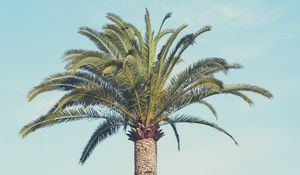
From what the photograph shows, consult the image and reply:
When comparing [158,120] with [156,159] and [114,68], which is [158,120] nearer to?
[156,159]

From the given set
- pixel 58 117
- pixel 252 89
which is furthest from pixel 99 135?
pixel 252 89

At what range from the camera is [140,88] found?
24500mm

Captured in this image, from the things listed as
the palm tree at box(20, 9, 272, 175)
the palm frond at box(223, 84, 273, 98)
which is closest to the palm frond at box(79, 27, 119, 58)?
the palm tree at box(20, 9, 272, 175)

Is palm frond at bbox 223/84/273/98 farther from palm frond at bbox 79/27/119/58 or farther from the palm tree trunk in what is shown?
palm frond at bbox 79/27/119/58

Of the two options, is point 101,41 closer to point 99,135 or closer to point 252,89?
point 99,135

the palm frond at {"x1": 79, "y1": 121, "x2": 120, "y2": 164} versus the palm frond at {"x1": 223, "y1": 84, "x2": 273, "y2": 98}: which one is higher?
the palm frond at {"x1": 223, "y1": 84, "x2": 273, "y2": 98}

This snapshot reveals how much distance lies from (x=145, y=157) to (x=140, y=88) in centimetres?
284

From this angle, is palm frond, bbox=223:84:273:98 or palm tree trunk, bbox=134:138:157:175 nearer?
palm tree trunk, bbox=134:138:157:175

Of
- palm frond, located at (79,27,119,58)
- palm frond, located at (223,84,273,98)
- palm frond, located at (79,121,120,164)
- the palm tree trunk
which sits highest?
palm frond, located at (79,27,119,58)

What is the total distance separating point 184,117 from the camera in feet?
83.6

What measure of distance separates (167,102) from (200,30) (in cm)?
325

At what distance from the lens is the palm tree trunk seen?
80.7ft

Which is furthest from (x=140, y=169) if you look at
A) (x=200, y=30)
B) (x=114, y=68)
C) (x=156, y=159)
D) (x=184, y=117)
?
(x=200, y=30)

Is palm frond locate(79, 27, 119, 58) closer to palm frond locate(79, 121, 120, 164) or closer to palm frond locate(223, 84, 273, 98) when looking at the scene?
palm frond locate(79, 121, 120, 164)
